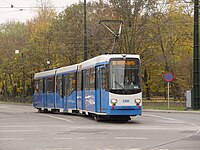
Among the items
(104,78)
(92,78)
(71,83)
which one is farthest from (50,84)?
(104,78)

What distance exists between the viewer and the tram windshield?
2692 centimetres

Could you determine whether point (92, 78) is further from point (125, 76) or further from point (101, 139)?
point (101, 139)

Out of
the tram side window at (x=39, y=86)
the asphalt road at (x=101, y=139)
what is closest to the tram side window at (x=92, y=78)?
the asphalt road at (x=101, y=139)

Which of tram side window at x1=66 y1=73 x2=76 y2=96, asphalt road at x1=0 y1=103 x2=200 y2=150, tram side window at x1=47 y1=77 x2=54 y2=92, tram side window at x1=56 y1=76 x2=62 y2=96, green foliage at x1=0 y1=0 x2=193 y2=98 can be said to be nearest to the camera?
asphalt road at x1=0 y1=103 x2=200 y2=150

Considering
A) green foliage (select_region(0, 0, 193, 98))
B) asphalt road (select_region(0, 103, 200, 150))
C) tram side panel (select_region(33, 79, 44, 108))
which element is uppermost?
green foliage (select_region(0, 0, 193, 98))

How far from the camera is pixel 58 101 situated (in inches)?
1549

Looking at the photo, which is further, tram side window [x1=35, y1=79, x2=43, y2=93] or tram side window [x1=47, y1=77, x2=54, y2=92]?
tram side window [x1=35, y1=79, x2=43, y2=93]

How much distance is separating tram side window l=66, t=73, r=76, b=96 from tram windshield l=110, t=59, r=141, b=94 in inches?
318

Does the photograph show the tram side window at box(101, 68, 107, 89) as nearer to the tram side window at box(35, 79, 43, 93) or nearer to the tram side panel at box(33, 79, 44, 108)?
the tram side panel at box(33, 79, 44, 108)

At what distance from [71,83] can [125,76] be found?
9.17m

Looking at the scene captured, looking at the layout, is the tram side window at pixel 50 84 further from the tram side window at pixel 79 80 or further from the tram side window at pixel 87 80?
the tram side window at pixel 87 80

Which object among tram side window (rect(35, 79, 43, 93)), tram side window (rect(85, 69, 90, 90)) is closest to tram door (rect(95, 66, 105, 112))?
tram side window (rect(85, 69, 90, 90))

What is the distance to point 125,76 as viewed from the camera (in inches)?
1069

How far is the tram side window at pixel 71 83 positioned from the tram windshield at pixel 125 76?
26.5 feet
